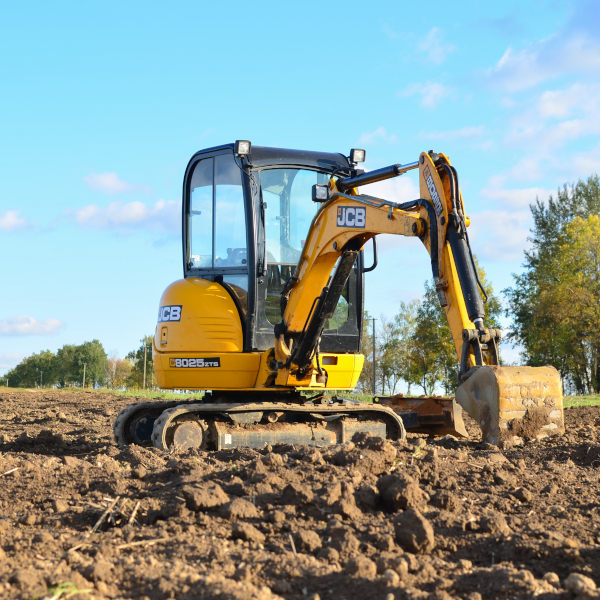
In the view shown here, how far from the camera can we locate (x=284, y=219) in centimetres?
871

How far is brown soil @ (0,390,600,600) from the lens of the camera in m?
3.17

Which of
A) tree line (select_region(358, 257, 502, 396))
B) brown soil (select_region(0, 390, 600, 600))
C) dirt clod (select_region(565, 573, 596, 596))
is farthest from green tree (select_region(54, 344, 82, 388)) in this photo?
dirt clod (select_region(565, 573, 596, 596))

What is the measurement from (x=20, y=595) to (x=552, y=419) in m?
5.42

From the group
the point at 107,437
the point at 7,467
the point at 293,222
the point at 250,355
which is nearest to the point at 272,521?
the point at 7,467

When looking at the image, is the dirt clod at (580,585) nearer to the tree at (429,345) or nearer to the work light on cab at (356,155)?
the work light on cab at (356,155)

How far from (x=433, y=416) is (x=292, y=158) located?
4.31 m

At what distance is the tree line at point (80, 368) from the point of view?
8238 cm

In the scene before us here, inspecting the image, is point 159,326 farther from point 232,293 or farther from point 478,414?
point 478,414

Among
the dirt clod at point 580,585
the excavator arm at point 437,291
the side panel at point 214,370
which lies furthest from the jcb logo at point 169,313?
the dirt clod at point 580,585

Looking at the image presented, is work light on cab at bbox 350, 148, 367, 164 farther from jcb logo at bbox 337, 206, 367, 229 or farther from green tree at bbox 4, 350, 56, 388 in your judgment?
green tree at bbox 4, 350, 56, 388

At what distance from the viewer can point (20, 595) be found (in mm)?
2979

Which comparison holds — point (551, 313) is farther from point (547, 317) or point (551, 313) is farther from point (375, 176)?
point (375, 176)

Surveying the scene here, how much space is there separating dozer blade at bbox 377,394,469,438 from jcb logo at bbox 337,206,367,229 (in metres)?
3.47

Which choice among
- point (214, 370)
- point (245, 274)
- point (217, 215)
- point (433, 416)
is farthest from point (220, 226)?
point (433, 416)
